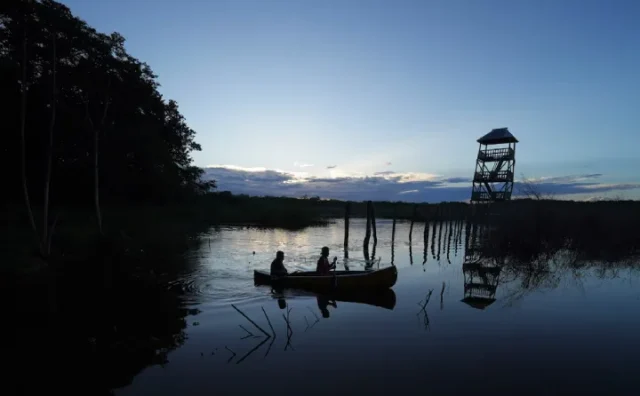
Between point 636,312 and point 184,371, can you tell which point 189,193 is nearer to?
point 184,371

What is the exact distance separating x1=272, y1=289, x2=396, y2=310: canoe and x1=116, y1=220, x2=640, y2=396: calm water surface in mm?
172

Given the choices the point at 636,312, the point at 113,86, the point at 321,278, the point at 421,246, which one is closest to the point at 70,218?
the point at 113,86

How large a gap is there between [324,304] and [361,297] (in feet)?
4.83

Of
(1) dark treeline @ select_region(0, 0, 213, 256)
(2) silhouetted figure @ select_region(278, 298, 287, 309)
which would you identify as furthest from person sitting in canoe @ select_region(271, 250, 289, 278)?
(1) dark treeline @ select_region(0, 0, 213, 256)

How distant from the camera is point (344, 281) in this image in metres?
13.9

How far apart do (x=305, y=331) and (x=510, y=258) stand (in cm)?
1398

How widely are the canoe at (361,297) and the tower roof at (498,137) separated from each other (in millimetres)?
21729

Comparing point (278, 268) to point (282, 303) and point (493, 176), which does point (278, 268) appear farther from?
point (493, 176)

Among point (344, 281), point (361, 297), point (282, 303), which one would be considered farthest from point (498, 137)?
point (282, 303)

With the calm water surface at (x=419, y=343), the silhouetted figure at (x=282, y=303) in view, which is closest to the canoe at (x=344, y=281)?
the calm water surface at (x=419, y=343)

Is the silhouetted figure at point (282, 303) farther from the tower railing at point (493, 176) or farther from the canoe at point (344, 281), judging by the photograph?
the tower railing at point (493, 176)

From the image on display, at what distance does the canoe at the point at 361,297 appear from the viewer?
41.4 feet

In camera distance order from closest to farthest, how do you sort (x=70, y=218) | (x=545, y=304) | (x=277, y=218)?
(x=545, y=304) → (x=70, y=218) → (x=277, y=218)

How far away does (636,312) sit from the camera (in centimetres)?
1130
